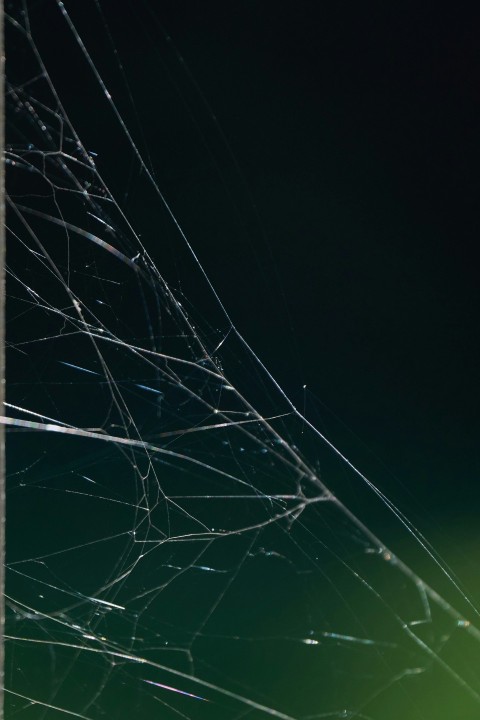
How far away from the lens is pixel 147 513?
55 cm

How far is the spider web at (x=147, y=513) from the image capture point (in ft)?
1.66

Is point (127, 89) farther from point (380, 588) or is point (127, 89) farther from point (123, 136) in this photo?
point (380, 588)

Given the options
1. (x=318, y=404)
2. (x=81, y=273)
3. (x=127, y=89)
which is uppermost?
(x=127, y=89)

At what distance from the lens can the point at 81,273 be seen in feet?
1.73

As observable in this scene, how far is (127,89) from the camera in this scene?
606 mm

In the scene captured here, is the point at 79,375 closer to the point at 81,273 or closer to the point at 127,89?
the point at 81,273

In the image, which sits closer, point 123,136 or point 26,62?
point 26,62

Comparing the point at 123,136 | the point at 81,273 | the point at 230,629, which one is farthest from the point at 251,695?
the point at 123,136

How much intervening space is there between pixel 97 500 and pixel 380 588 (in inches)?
9.2

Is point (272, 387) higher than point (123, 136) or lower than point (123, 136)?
lower

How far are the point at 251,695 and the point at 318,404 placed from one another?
→ 0.27 metres

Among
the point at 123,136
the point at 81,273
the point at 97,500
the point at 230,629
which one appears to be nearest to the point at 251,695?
the point at 230,629

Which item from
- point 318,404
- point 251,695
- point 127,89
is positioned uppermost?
point 127,89

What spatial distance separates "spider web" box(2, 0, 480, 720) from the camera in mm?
505
